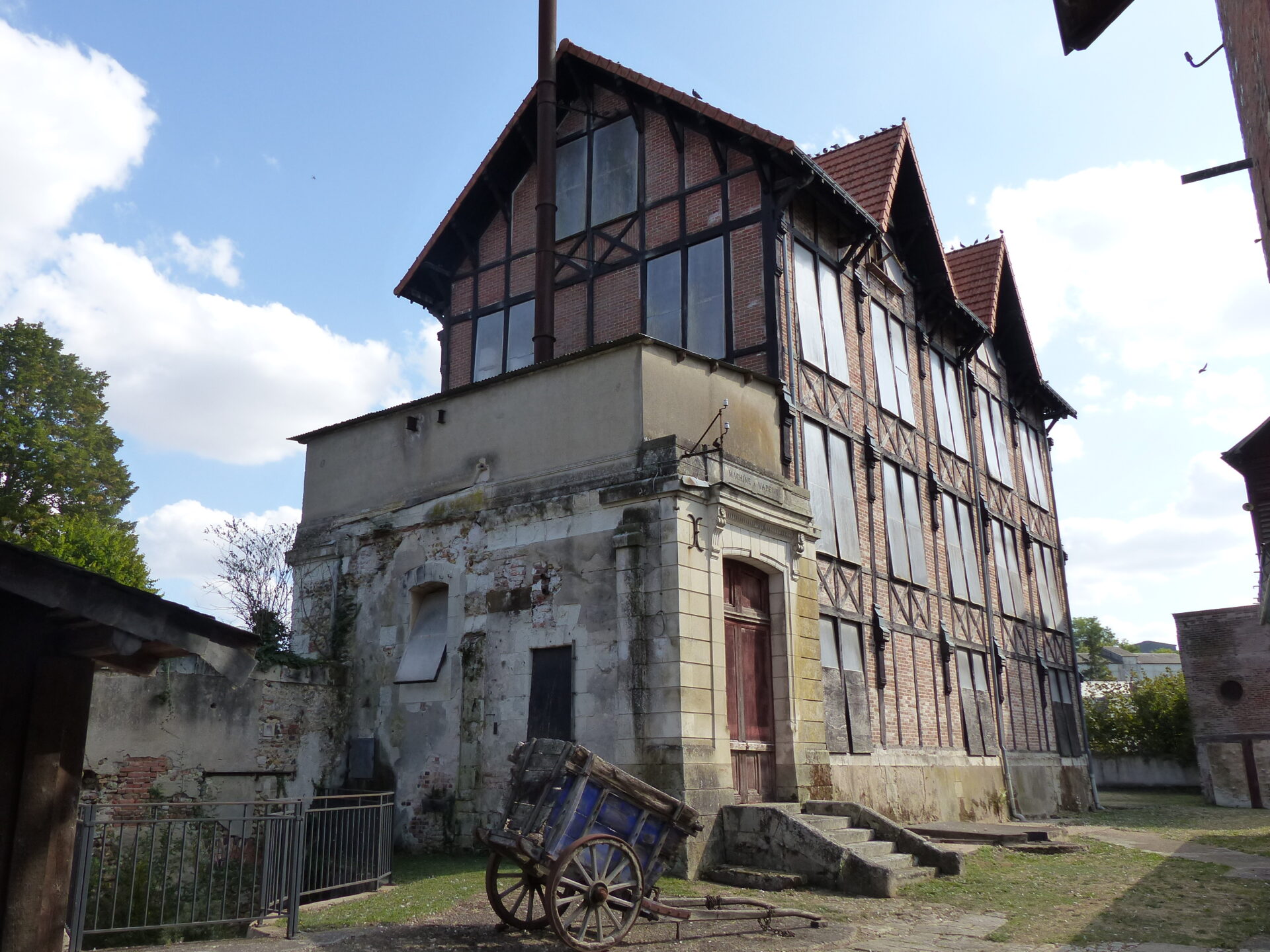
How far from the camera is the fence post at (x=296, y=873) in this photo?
789cm

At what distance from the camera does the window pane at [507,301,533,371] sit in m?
17.8

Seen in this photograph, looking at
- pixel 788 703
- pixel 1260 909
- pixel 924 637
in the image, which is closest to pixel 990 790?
pixel 924 637

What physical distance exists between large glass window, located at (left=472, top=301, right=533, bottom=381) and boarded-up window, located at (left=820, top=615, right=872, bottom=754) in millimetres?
7064

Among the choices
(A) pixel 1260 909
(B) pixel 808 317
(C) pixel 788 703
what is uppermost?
(B) pixel 808 317

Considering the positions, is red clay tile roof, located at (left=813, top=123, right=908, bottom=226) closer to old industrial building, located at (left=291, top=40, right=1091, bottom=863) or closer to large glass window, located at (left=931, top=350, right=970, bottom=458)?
old industrial building, located at (left=291, top=40, right=1091, bottom=863)

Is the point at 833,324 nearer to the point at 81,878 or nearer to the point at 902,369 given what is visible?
the point at 902,369

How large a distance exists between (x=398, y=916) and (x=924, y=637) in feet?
37.0

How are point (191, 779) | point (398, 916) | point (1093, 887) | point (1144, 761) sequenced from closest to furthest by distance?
point (398, 916), point (1093, 887), point (191, 779), point (1144, 761)

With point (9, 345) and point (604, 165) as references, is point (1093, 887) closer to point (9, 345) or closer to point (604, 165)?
point (604, 165)

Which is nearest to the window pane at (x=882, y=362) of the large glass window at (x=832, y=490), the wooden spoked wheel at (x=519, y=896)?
the large glass window at (x=832, y=490)

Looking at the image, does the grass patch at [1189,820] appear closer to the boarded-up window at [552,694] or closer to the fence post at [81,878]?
the boarded-up window at [552,694]

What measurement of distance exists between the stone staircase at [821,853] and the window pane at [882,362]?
819 cm

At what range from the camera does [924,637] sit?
1728 centimetres

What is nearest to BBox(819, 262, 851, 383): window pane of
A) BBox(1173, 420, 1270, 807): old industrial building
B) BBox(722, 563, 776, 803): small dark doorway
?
BBox(722, 563, 776, 803): small dark doorway
